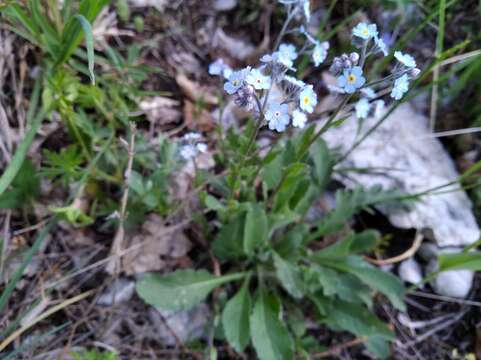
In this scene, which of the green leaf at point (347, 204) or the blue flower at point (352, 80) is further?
the green leaf at point (347, 204)

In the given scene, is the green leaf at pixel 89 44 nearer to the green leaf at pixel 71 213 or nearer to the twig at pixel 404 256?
the green leaf at pixel 71 213

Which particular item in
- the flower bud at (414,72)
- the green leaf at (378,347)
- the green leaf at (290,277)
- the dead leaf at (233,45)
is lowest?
the green leaf at (378,347)

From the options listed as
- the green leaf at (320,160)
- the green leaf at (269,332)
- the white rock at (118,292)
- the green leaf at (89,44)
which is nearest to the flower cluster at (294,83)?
the green leaf at (89,44)

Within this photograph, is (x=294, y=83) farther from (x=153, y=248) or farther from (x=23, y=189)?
(x=23, y=189)

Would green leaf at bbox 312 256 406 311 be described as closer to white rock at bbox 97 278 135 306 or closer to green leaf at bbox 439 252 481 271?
green leaf at bbox 439 252 481 271

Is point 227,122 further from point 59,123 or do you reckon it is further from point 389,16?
point 389,16

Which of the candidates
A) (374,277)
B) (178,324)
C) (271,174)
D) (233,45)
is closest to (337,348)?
(374,277)
